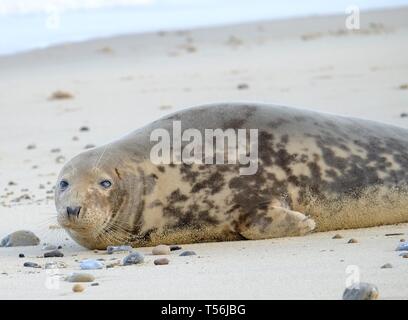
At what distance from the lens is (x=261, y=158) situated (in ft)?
17.9

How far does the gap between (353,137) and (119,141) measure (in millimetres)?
1171

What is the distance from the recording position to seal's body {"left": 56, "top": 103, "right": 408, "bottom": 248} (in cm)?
529

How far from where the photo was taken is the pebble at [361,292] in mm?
3533

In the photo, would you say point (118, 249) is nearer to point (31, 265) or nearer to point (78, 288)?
point (31, 265)

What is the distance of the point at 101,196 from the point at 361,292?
2033mm

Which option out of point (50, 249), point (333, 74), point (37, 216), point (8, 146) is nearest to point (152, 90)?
point (333, 74)

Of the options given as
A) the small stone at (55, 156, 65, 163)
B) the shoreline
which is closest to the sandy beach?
the small stone at (55, 156, 65, 163)

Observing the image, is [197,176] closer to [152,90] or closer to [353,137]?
[353,137]

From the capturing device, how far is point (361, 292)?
3535mm

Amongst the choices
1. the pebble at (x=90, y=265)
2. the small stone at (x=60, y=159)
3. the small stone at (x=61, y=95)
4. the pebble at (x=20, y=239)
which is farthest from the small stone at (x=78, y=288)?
the small stone at (x=61, y=95)

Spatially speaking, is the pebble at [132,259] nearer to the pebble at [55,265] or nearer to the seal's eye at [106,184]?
the pebble at [55,265]


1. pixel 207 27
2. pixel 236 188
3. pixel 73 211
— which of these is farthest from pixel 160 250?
pixel 207 27

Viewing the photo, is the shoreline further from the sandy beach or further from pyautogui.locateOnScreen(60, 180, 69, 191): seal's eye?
pyautogui.locateOnScreen(60, 180, 69, 191): seal's eye

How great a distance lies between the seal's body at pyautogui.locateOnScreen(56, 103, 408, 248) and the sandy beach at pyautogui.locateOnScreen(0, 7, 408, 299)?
0.12m
